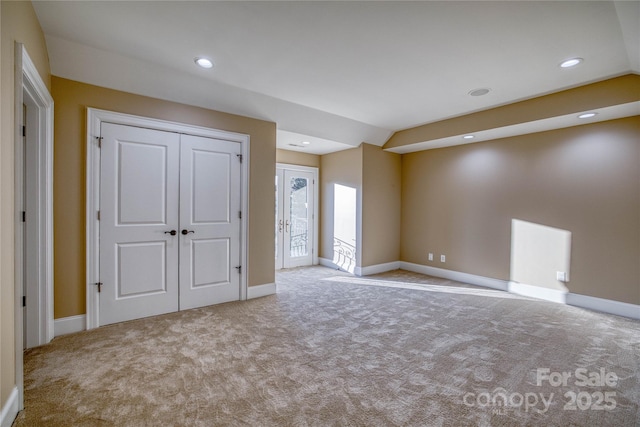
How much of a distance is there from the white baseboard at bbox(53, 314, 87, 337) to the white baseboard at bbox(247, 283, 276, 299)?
1.78m

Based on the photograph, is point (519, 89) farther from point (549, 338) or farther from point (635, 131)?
point (549, 338)

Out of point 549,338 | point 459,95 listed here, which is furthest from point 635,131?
point 549,338

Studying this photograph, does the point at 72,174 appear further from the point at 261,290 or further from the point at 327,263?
the point at 327,263

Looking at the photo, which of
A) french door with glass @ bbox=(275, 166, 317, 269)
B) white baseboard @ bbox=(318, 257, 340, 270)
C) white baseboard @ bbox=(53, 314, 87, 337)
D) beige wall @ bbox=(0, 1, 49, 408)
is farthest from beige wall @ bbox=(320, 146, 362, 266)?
beige wall @ bbox=(0, 1, 49, 408)

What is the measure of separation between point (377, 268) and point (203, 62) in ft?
14.7

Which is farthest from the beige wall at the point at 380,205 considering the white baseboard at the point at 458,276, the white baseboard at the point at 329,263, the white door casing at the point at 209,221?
the white door casing at the point at 209,221

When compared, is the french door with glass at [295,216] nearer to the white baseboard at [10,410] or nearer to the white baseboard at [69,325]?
the white baseboard at [69,325]

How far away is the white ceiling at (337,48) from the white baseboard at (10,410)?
266 cm

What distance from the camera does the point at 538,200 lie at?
14.0 ft

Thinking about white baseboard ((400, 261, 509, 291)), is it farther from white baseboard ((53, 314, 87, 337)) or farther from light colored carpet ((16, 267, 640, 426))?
white baseboard ((53, 314, 87, 337))

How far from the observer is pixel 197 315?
11.2ft

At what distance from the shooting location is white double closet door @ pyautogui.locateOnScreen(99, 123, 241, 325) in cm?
309

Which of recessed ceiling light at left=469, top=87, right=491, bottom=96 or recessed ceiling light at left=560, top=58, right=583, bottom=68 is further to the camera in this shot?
recessed ceiling light at left=469, top=87, right=491, bottom=96

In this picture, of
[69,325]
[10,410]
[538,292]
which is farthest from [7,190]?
[538,292]
